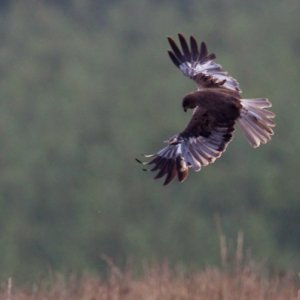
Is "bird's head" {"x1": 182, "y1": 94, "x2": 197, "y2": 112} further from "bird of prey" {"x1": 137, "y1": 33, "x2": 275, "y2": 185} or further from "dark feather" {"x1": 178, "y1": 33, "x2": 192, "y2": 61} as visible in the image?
"dark feather" {"x1": 178, "y1": 33, "x2": 192, "y2": 61}

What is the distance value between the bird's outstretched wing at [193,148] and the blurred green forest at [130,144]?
10140 millimetres

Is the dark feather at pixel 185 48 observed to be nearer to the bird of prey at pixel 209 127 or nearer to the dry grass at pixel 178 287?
the bird of prey at pixel 209 127

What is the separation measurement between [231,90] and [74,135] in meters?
12.8

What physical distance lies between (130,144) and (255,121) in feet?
41.6

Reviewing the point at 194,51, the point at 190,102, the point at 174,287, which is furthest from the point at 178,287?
the point at 194,51

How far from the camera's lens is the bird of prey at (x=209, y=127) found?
6.53 metres

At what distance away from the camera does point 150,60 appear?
20.7 m

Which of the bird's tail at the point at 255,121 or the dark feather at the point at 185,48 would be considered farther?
the dark feather at the point at 185,48

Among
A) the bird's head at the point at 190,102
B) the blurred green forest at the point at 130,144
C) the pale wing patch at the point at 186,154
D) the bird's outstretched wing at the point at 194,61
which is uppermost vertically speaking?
the blurred green forest at the point at 130,144

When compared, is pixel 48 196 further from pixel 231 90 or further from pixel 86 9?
pixel 231 90

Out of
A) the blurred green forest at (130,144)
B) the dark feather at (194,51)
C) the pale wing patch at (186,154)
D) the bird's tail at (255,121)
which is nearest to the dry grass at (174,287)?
the pale wing patch at (186,154)

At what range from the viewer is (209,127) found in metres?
6.66

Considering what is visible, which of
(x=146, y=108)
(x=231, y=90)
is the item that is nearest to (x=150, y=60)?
(x=146, y=108)

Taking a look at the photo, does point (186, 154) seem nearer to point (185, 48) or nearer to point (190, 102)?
point (190, 102)
